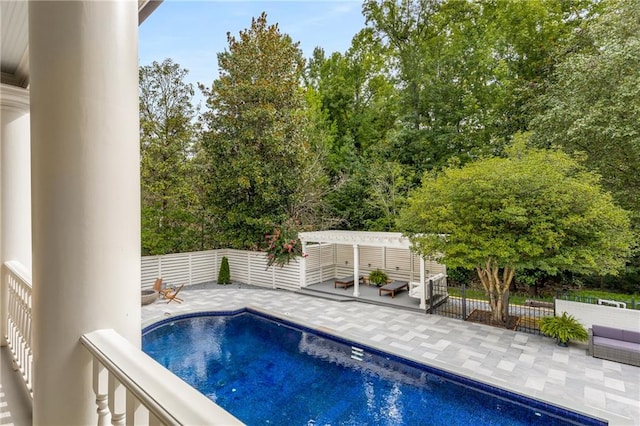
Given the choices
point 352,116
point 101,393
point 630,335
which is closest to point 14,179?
point 101,393

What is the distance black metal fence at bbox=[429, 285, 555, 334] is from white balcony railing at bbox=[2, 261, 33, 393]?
9223mm

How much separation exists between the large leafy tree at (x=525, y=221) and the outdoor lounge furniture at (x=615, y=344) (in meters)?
1.46

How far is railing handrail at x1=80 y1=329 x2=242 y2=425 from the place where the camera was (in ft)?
2.72

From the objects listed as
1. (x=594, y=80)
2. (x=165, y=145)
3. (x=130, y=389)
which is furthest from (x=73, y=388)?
(x=594, y=80)

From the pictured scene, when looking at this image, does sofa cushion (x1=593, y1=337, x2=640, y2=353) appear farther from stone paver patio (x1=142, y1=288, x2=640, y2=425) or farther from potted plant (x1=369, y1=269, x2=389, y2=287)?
potted plant (x1=369, y1=269, x2=389, y2=287)

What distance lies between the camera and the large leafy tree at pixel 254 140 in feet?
44.6

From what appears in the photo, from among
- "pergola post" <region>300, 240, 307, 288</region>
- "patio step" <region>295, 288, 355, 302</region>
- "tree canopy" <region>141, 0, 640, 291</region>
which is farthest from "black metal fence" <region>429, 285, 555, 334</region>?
"pergola post" <region>300, 240, 307, 288</region>

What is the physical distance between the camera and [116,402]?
1.23 m

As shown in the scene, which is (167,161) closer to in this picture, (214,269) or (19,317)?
(214,269)

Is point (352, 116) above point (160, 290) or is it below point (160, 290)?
above

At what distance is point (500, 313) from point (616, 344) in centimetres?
259

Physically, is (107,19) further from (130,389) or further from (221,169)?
(221,169)

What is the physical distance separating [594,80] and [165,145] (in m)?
15.4

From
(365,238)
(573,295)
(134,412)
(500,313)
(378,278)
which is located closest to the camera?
(134,412)
